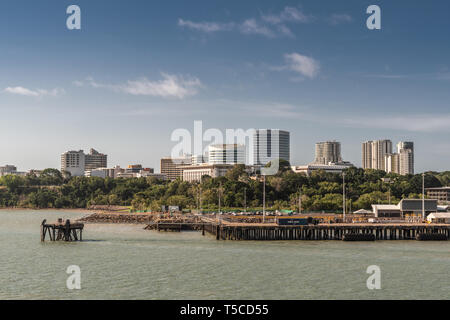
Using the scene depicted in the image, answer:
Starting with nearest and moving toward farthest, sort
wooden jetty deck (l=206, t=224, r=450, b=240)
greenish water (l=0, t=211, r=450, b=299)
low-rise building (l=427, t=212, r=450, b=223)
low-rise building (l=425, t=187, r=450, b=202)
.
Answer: greenish water (l=0, t=211, r=450, b=299), wooden jetty deck (l=206, t=224, r=450, b=240), low-rise building (l=427, t=212, r=450, b=223), low-rise building (l=425, t=187, r=450, b=202)

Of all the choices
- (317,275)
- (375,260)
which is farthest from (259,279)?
(375,260)

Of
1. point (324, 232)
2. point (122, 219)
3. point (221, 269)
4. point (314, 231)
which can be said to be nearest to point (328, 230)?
point (324, 232)

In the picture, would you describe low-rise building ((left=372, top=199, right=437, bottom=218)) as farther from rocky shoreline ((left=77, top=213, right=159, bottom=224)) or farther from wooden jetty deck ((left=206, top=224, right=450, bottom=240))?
rocky shoreline ((left=77, top=213, right=159, bottom=224))

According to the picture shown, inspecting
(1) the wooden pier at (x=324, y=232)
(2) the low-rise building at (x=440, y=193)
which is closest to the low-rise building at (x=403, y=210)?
(1) the wooden pier at (x=324, y=232)

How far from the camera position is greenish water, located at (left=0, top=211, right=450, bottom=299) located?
138ft

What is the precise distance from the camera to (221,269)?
51.5 metres

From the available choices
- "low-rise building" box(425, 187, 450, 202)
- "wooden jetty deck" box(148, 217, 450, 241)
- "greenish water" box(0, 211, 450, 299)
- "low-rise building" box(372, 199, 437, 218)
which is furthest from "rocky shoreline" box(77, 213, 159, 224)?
"low-rise building" box(425, 187, 450, 202)

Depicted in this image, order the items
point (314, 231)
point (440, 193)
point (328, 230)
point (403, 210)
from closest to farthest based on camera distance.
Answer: point (314, 231), point (328, 230), point (403, 210), point (440, 193)

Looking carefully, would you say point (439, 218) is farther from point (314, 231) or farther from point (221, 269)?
point (221, 269)

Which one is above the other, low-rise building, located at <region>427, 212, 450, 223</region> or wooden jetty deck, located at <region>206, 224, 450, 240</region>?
low-rise building, located at <region>427, 212, 450, 223</region>

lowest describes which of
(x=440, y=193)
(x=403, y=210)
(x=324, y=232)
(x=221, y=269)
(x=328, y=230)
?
(x=221, y=269)

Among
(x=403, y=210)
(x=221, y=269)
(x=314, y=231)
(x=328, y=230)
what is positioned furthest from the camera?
(x=403, y=210)
